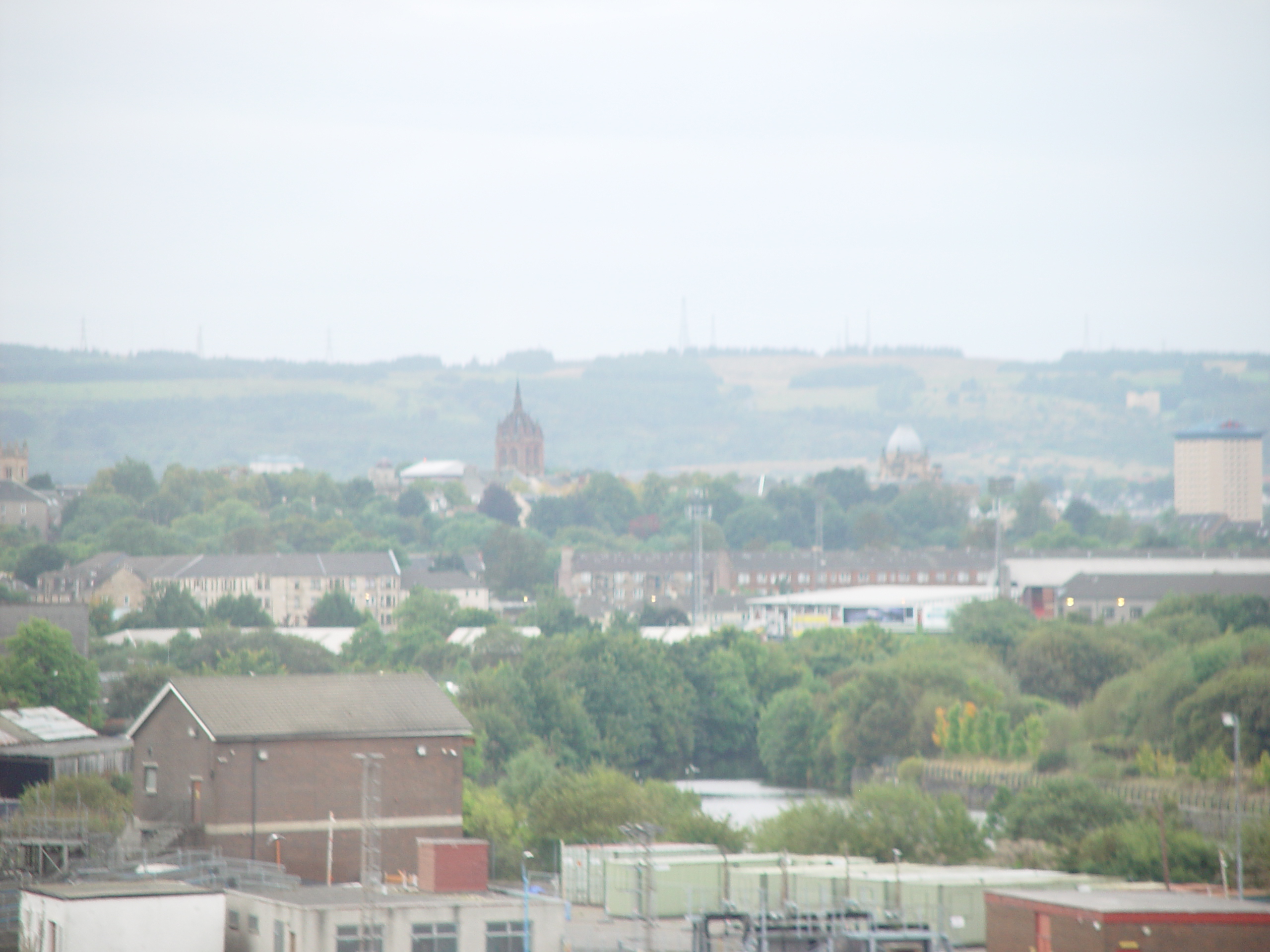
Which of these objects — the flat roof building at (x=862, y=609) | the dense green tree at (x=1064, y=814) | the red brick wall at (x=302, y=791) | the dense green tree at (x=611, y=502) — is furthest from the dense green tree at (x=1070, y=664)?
the dense green tree at (x=611, y=502)

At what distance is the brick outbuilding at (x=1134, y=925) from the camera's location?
1875 cm

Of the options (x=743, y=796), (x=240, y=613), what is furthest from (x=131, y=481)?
(x=743, y=796)

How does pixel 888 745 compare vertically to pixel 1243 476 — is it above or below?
below

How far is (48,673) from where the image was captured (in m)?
49.2

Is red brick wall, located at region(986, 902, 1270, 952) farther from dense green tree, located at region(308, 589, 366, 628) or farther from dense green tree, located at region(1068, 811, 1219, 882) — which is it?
dense green tree, located at region(308, 589, 366, 628)

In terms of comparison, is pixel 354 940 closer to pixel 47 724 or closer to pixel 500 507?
pixel 47 724

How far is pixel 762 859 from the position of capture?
2552cm

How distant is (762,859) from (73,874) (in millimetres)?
8875

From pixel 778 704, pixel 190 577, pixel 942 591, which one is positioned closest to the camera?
pixel 778 704

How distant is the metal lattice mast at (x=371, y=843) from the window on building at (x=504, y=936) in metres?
1.19

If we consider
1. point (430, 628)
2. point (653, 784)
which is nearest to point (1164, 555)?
point (430, 628)

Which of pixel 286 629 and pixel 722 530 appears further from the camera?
pixel 722 530

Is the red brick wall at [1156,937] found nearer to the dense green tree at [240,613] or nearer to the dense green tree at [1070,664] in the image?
the dense green tree at [1070,664]

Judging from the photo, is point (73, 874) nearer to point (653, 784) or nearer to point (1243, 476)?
point (653, 784)
